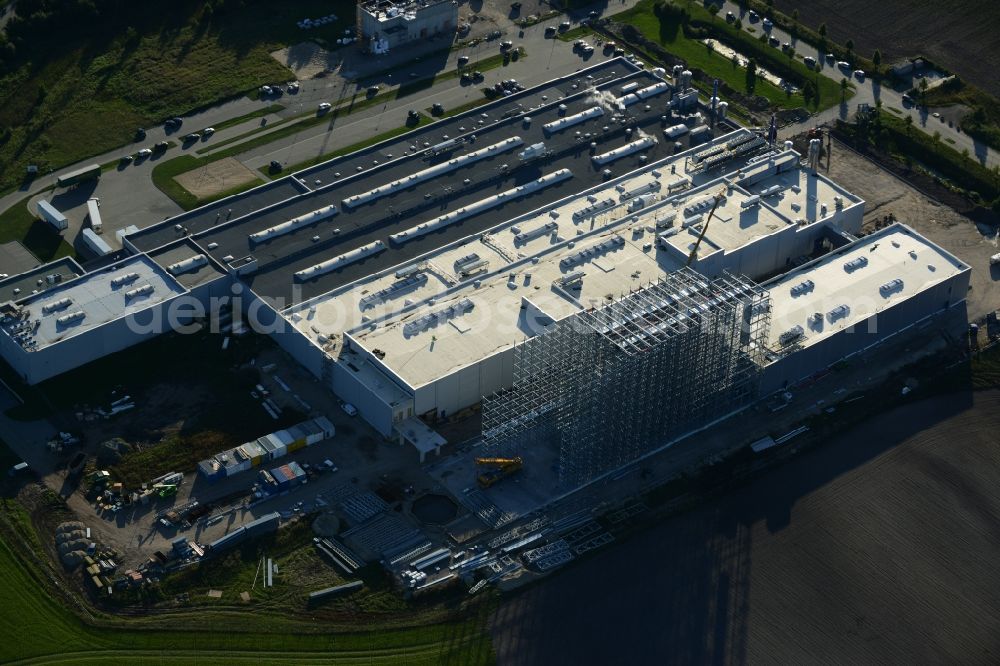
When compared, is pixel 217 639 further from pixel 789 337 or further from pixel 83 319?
pixel 789 337

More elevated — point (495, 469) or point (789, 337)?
point (789, 337)

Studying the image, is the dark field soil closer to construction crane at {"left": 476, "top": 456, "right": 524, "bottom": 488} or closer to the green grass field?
the green grass field

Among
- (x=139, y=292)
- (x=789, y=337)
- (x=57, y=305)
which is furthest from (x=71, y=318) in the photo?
(x=789, y=337)

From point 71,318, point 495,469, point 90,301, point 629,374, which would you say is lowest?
point 495,469

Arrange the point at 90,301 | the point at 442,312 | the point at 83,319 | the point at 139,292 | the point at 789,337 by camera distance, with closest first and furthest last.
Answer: the point at 789,337
the point at 83,319
the point at 442,312
the point at 90,301
the point at 139,292

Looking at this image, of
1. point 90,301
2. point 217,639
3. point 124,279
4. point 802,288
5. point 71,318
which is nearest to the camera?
point 217,639

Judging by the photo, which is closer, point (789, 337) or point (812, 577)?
point (812, 577)

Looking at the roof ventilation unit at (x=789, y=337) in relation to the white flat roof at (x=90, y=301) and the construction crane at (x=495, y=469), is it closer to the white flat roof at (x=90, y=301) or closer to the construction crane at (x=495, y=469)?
the construction crane at (x=495, y=469)

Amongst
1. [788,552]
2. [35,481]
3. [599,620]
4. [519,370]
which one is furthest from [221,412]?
[788,552]
